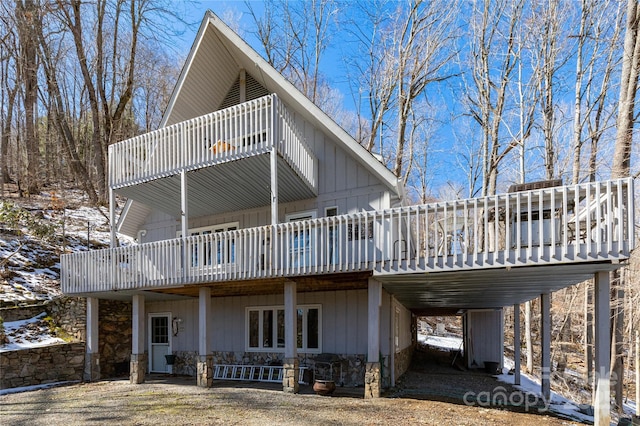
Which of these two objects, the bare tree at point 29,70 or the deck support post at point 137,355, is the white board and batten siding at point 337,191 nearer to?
the deck support post at point 137,355

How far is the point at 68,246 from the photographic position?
17.7 metres

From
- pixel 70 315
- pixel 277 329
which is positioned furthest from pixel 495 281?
pixel 70 315

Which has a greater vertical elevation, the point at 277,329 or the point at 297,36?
the point at 297,36

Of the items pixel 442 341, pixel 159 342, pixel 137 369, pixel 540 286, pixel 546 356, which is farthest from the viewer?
pixel 442 341

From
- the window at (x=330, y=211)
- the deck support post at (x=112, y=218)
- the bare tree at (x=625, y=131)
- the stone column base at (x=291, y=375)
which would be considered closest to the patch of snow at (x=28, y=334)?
the deck support post at (x=112, y=218)

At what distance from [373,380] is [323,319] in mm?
2982

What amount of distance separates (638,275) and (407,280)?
6.99m

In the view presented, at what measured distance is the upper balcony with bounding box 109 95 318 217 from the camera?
1036 centimetres

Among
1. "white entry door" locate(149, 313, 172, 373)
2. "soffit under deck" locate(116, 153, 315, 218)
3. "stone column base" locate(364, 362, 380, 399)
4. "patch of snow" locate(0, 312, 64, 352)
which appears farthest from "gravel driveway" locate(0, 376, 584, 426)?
"soffit under deck" locate(116, 153, 315, 218)

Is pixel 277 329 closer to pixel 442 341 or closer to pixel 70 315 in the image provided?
pixel 70 315

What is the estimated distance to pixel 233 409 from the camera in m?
8.23

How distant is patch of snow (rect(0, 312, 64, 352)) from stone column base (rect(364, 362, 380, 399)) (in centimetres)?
951

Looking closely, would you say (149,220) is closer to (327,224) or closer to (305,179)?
(305,179)

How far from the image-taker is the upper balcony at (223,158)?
408 inches
